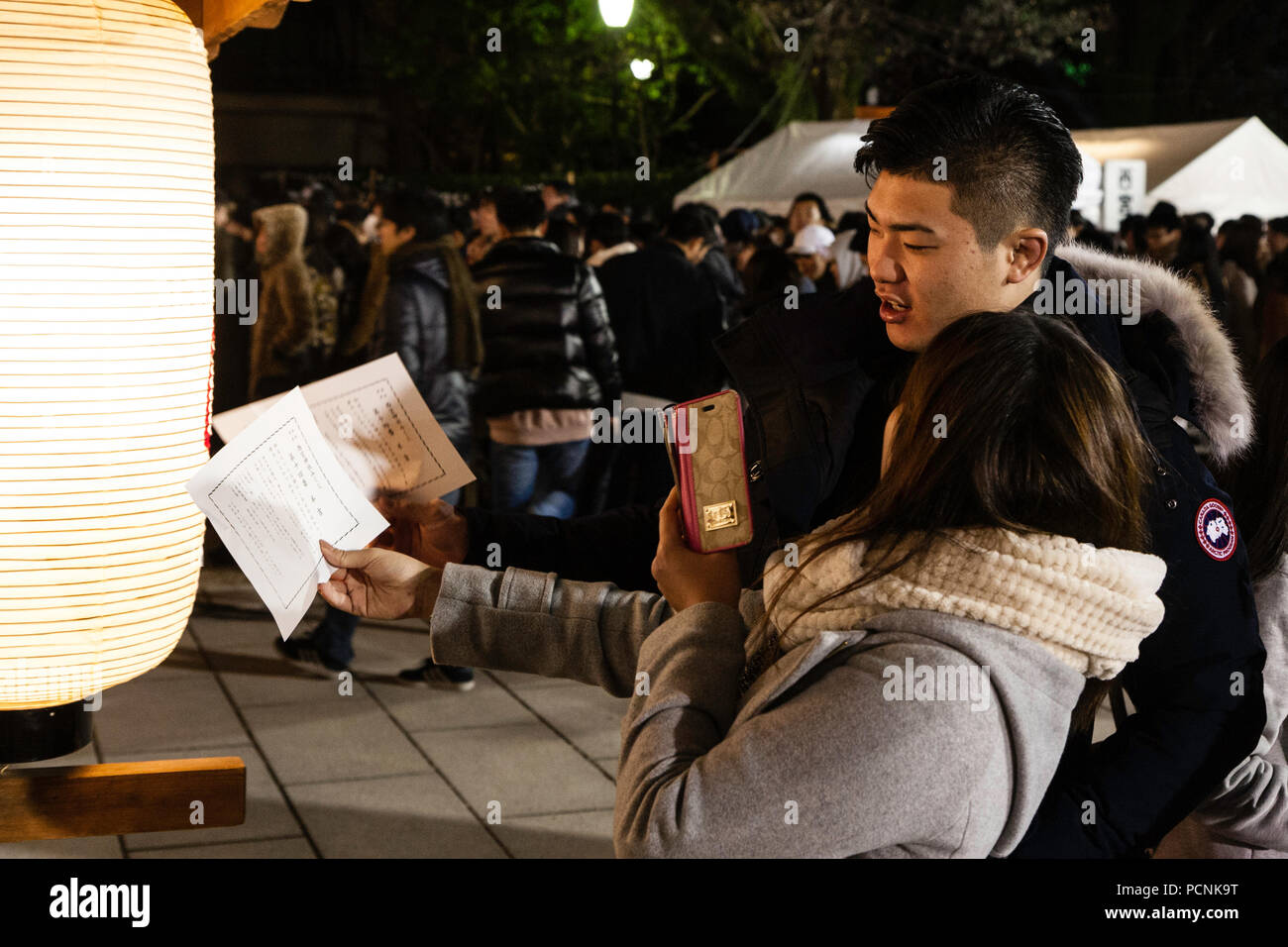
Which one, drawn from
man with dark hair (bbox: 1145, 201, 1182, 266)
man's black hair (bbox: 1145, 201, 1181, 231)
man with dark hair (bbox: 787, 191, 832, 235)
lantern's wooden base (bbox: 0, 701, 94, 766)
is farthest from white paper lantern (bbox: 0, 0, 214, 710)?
man's black hair (bbox: 1145, 201, 1181, 231)

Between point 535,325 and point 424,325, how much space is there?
525mm

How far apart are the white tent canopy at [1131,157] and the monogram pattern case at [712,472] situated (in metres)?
11.7

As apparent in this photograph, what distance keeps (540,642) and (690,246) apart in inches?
236

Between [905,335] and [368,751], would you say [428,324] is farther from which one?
[905,335]

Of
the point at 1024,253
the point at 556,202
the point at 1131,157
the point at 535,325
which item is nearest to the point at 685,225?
the point at 535,325

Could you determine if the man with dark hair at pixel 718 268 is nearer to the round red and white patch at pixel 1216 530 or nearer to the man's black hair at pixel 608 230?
the man's black hair at pixel 608 230

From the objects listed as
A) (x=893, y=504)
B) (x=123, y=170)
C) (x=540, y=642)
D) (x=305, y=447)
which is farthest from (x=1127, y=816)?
(x=123, y=170)

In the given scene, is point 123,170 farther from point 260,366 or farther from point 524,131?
point 524,131

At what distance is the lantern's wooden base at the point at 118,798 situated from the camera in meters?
2.19

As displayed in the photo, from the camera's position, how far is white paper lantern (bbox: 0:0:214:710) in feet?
6.27

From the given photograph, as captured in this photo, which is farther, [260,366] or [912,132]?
[260,366]

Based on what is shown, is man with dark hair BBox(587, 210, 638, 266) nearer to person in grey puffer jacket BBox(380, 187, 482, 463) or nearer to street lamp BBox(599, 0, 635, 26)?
person in grey puffer jacket BBox(380, 187, 482, 463)

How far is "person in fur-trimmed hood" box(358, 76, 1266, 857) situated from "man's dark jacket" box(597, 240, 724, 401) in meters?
4.81

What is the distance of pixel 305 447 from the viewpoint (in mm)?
2051
